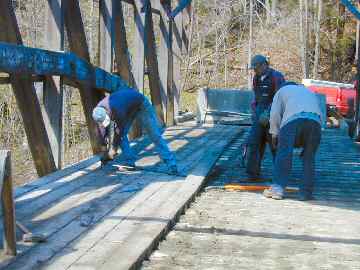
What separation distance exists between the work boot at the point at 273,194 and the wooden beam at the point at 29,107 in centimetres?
270

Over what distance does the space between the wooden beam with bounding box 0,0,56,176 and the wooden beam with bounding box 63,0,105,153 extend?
4.31 ft

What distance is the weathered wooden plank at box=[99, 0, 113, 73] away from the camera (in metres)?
11.1

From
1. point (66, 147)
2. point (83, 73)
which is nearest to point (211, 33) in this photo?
point (66, 147)

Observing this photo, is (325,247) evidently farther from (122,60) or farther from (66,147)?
(66,147)

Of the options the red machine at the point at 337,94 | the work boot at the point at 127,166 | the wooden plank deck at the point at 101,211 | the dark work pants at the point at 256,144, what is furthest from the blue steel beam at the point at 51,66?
the red machine at the point at 337,94

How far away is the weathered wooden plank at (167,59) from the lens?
15688 millimetres

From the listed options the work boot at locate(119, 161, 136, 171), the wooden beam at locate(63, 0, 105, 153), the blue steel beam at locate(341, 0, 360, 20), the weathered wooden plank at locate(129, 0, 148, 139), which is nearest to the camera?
the work boot at locate(119, 161, 136, 171)

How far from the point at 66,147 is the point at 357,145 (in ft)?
21.2

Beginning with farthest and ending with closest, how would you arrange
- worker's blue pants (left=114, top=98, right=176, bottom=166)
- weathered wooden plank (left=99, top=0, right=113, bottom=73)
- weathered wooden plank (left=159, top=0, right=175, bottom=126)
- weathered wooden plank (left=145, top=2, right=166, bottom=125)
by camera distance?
weathered wooden plank (left=159, top=0, right=175, bottom=126), weathered wooden plank (left=145, top=2, right=166, bottom=125), weathered wooden plank (left=99, top=0, right=113, bottom=73), worker's blue pants (left=114, top=98, right=176, bottom=166)

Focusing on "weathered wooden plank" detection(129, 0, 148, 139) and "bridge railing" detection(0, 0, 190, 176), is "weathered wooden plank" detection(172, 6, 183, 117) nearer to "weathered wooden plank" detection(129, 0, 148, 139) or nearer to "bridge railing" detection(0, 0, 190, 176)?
"bridge railing" detection(0, 0, 190, 176)

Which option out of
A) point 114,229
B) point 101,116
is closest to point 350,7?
point 101,116

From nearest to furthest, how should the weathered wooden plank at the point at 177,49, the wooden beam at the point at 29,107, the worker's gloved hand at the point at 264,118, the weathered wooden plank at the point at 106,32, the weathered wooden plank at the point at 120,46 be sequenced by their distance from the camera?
the wooden beam at the point at 29,107 → the worker's gloved hand at the point at 264,118 → the weathered wooden plank at the point at 106,32 → the weathered wooden plank at the point at 120,46 → the weathered wooden plank at the point at 177,49

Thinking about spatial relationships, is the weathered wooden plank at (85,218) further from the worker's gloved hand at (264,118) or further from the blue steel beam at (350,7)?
the blue steel beam at (350,7)

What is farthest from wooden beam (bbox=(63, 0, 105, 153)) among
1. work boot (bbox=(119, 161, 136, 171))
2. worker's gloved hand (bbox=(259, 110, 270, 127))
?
worker's gloved hand (bbox=(259, 110, 270, 127))
